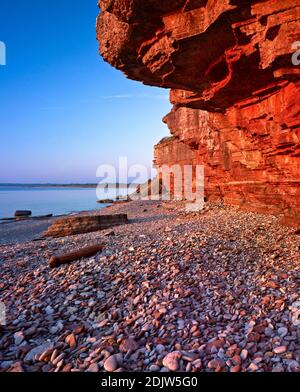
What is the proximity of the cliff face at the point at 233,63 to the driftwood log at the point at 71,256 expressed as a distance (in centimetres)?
680

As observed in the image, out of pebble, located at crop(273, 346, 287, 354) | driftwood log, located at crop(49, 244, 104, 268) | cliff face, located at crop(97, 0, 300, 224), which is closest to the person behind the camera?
pebble, located at crop(273, 346, 287, 354)

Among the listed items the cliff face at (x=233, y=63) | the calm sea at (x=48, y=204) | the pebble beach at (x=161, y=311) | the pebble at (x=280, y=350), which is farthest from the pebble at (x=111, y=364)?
the calm sea at (x=48, y=204)

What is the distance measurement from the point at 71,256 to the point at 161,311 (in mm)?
4721

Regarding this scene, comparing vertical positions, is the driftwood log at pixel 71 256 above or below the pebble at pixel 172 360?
above

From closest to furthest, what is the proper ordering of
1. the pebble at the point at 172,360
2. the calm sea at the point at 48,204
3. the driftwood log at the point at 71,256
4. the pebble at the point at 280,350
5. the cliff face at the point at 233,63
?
the pebble at the point at 172,360
the pebble at the point at 280,350
the cliff face at the point at 233,63
the driftwood log at the point at 71,256
the calm sea at the point at 48,204

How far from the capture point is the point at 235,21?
6.74m

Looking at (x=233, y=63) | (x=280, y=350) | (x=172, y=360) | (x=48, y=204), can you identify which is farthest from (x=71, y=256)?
(x=48, y=204)

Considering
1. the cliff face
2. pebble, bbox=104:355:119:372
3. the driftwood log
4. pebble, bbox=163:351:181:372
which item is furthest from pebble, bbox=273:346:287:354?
the driftwood log

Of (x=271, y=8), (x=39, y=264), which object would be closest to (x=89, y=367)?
(x=39, y=264)

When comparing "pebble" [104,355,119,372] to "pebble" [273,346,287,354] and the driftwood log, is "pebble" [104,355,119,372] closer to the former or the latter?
"pebble" [273,346,287,354]

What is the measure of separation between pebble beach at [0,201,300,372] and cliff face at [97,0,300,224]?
182 inches

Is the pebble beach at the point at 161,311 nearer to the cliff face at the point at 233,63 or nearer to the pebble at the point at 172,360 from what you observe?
the pebble at the point at 172,360

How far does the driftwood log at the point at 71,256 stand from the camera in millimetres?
8803

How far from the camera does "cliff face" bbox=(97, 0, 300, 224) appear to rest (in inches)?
255
